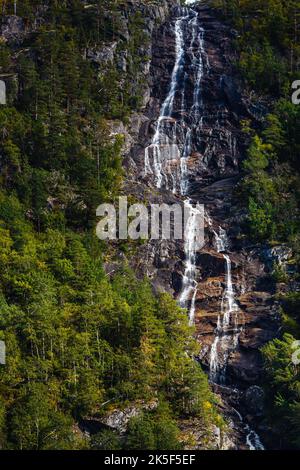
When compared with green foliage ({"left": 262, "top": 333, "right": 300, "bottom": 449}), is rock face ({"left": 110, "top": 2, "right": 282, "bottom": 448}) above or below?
above

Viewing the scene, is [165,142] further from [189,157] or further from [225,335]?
[225,335]

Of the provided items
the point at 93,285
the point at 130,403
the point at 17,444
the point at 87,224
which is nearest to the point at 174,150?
the point at 87,224

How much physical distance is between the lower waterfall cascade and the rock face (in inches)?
5.9

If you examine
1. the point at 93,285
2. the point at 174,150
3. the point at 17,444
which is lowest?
the point at 17,444

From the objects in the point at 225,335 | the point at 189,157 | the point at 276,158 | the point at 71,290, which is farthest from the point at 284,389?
the point at 189,157

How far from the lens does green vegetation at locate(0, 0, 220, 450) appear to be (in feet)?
193

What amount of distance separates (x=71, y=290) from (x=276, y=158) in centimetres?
3841

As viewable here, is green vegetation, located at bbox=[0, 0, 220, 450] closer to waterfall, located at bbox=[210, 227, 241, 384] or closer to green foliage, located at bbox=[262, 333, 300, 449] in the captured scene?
green foliage, located at bbox=[262, 333, 300, 449]

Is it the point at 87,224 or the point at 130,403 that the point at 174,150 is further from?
the point at 130,403

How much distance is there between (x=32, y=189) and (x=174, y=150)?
2279 cm

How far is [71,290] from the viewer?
226ft

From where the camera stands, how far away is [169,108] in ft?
348

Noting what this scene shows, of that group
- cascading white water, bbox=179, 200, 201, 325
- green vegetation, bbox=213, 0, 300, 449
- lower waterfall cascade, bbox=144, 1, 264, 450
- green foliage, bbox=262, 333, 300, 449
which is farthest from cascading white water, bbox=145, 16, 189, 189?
green foliage, bbox=262, 333, 300, 449

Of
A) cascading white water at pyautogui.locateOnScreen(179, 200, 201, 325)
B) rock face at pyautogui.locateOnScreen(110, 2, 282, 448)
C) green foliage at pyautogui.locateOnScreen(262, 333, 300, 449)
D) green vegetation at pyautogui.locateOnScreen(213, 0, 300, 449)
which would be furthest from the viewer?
cascading white water at pyautogui.locateOnScreen(179, 200, 201, 325)
